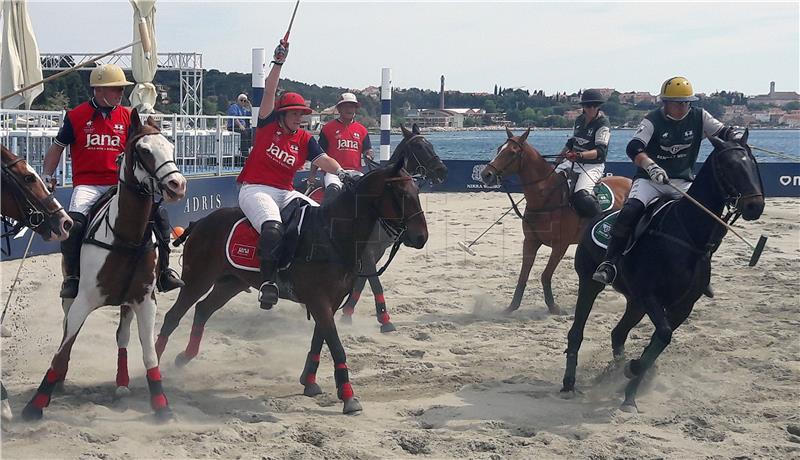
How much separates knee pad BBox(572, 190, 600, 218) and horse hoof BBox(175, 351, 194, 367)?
5361 mm

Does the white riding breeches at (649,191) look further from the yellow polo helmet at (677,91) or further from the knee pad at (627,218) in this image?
the yellow polo helmet at (677,91)

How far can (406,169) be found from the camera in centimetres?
867

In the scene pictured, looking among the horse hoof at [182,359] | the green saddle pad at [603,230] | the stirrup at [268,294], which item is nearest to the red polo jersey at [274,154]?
the stirrup at [268,294]

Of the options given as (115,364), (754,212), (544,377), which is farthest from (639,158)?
(115,364)

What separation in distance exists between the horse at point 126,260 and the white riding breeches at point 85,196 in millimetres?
246

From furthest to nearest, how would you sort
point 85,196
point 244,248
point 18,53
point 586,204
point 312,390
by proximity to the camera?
1. point 18,53
2. point 586,204
3. point 244,248
4. point 312,390
5. point 85,196

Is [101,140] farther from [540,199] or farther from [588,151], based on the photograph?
[588,151]

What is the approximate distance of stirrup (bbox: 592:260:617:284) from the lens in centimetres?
736

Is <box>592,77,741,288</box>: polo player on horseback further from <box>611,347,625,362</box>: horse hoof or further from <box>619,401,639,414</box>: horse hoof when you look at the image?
<box>619,401,639,414</box>: horse hoof

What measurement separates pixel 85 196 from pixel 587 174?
6613 mm

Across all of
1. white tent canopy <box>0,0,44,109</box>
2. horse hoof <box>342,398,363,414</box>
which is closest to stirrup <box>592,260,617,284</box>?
horse hoof <box>342,398,363,414</box>

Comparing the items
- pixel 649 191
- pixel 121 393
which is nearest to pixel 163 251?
pixel 121 393

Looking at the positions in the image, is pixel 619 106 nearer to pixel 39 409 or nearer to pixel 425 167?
pixel 425 167

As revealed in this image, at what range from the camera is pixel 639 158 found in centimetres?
737
